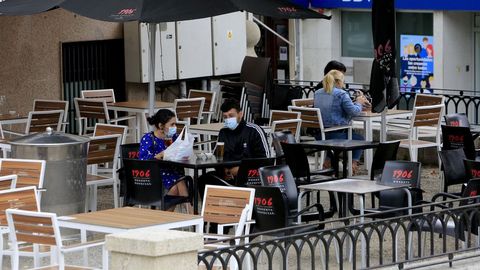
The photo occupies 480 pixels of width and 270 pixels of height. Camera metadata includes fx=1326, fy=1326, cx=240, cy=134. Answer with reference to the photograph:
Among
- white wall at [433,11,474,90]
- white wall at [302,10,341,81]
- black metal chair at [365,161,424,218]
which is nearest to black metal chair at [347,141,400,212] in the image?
black metal chair at [365,161,424,218]

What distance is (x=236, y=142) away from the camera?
1358 cm

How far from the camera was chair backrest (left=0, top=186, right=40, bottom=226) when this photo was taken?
10984 mm

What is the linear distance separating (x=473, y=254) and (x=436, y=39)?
1315 centimetres

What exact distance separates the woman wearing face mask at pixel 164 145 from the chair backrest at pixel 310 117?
13.2ft

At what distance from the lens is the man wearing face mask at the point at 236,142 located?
1353 centimetres

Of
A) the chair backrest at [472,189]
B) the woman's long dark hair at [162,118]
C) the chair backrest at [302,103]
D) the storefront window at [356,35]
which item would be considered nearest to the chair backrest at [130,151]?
the woman's long dark hair at [162,118]

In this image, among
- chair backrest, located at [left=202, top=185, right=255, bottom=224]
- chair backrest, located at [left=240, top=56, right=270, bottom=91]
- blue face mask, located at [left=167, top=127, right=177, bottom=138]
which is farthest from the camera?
chair backrest, located at [left=240, top=56, right=270, bottom=91]

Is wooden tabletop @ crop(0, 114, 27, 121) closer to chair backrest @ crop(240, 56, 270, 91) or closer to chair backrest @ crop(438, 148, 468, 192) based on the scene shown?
chair backrest @ crop(240, 56, 270, 91)

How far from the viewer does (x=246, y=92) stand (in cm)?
2100

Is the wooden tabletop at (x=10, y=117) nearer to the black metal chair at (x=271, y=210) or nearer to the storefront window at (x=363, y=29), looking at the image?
the black metal chair at (x=271, y=210)

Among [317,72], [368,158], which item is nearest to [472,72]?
[317,72]

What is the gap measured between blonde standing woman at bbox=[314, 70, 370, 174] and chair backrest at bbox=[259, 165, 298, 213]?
5071 mm

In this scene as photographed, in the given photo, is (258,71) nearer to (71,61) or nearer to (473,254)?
(71,61)

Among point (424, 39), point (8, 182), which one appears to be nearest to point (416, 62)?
point (424, 39)
